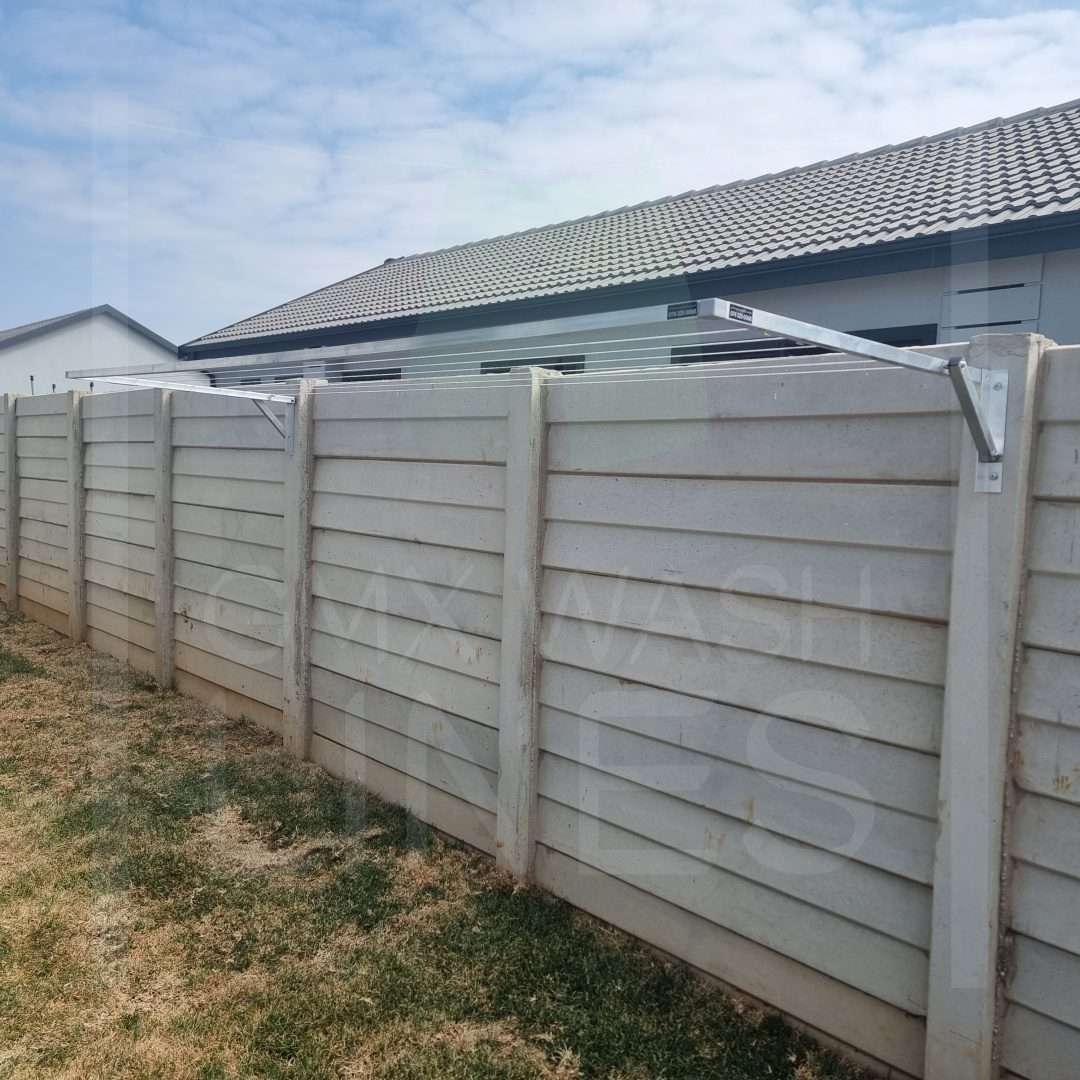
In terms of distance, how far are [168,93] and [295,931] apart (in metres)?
4.98

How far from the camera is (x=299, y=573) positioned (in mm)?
4141

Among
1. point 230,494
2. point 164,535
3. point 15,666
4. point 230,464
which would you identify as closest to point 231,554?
point 230,494

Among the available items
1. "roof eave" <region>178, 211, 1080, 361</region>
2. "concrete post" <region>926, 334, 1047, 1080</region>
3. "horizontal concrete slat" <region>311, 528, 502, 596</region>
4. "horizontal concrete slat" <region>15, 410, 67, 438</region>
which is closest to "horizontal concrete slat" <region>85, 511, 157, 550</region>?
"horizontal concrete slat" <region>15, 410, 67, 438</region>

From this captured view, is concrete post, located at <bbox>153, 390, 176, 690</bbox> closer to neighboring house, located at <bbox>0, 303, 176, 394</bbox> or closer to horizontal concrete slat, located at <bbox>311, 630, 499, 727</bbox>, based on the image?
horizontal concrete slat, located at <bbox>311, 630, 499, 727</bbox>

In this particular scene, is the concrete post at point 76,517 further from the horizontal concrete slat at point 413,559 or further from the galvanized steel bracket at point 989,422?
the galvanized steel bracket at point 989,422

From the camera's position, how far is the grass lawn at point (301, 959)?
7.29ft

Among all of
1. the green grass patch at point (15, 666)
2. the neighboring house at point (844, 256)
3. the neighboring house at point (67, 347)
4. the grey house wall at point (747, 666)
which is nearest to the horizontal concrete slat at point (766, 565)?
the grey house wall at point (747, 666)

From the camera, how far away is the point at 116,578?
238 inches

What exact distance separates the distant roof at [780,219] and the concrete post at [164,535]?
5.87 meters

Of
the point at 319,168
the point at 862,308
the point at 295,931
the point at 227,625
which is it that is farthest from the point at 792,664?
the point at 862,308

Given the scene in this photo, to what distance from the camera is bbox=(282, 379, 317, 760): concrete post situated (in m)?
4.06

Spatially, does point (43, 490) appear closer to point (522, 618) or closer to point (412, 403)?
point (412, 403)

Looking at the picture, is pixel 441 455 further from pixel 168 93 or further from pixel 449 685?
pixel 168 93

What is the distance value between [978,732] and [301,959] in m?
2.10
